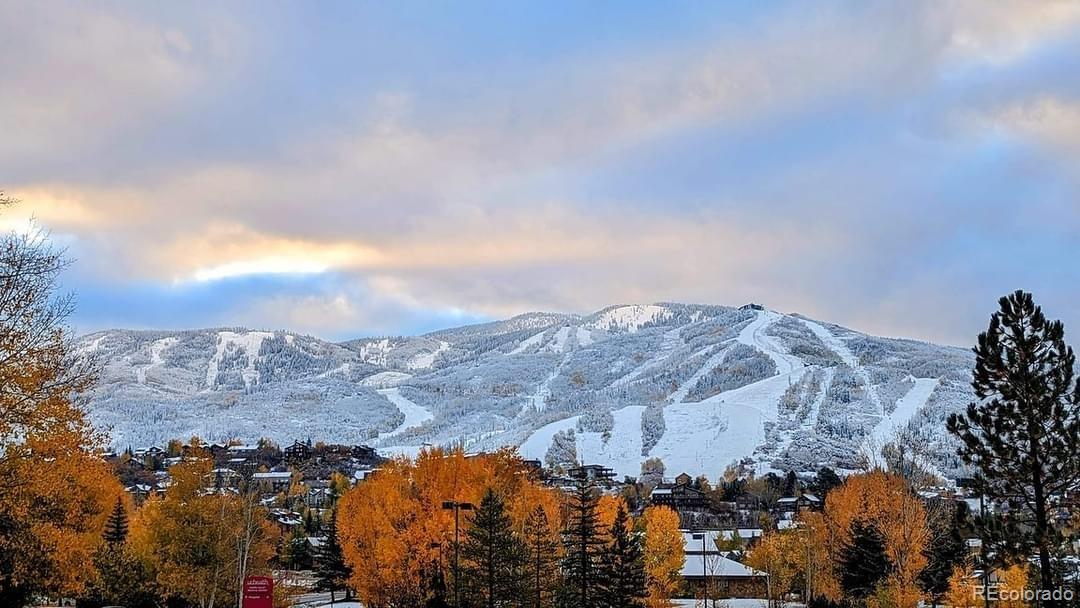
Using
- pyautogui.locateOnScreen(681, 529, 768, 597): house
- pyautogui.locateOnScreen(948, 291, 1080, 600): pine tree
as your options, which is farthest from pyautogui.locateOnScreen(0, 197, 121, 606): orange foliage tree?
pyautogui.locateOnScreen(681, 529, 768, 597): house

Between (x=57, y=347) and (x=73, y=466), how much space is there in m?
2.60

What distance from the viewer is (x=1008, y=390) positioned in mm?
26125

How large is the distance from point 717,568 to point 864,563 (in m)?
23.3

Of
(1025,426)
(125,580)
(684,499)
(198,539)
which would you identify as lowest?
(684,499)

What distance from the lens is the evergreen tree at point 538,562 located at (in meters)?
39.2

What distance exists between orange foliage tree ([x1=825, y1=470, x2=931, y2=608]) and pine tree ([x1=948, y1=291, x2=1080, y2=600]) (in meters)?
21.5

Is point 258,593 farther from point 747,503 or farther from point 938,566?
point 747,503

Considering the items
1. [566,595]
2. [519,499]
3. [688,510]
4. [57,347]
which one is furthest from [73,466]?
[688,510]

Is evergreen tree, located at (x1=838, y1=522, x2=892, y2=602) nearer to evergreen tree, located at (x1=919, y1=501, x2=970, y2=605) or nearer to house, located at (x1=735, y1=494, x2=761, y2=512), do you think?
evergreen tree, located at (x1=919, y1=501, x2=970, y2=605)

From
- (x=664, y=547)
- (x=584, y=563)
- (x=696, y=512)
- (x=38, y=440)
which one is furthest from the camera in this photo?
(x=696, y=512)

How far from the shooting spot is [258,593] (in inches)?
918

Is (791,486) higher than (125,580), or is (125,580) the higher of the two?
(791,486)

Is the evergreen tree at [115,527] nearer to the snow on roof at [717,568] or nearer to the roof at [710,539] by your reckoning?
the snow on roof at [717,568]

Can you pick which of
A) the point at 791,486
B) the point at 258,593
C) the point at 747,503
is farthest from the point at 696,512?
the point at 258,593
